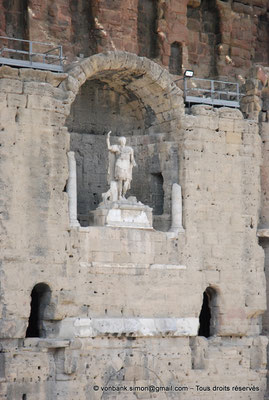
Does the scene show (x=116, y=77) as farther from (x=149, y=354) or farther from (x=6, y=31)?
(x=149, y=354)

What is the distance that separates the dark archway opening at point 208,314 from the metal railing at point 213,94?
4450 millimetres

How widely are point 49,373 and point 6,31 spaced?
332 inches

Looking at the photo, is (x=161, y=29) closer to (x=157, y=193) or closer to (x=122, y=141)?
(x=157, y=193)

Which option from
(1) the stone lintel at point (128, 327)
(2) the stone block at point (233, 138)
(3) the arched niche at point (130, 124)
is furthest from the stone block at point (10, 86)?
(2) the stone block at point (233, 138)

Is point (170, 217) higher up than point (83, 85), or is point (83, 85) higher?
point (83, 85)

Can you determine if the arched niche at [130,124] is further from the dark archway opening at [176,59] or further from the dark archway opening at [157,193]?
the dark archway opening at [176,59]

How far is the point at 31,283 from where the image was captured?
2461 centimetres

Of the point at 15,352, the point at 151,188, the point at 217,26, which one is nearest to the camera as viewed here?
the point at 15,352

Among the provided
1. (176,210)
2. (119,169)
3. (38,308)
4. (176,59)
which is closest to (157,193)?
(176,210)

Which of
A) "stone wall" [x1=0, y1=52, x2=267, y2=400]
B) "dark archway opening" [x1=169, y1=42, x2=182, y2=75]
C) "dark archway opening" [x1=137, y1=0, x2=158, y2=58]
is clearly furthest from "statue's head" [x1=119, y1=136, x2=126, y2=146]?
"dark archway opening" [x1=169, y1=42, x2=182, y2=75]

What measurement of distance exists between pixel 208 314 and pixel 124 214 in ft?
12.5

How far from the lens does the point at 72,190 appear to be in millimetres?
25516

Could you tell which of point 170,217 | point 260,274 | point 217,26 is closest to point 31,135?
point 170,217

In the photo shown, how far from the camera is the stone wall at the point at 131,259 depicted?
24.6 metres
